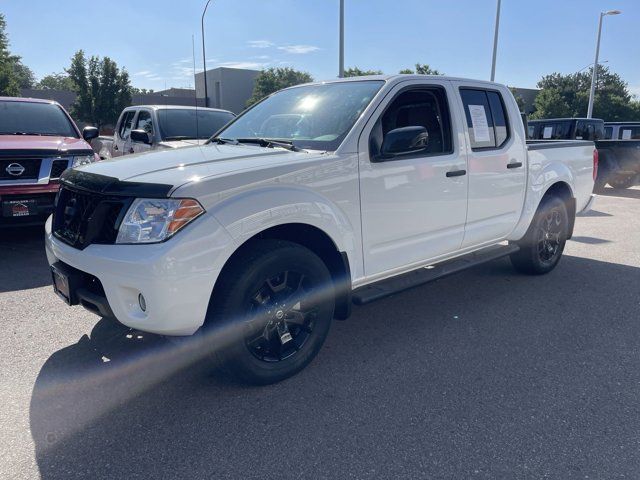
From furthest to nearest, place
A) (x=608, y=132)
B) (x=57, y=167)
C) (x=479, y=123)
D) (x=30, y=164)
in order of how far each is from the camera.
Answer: (x=608, y=132)
(x=57, y=167)
(x=30, y=164)
(x=479, y=123)

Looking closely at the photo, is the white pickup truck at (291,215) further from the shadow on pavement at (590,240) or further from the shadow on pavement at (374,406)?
the shadow on pavement at (590,240)

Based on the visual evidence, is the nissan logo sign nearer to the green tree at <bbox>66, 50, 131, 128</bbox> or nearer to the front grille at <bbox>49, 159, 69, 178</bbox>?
the front grille at <bbox>49, 159, 69, 178</bbox>

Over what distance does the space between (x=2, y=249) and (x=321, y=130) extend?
16.4 feet

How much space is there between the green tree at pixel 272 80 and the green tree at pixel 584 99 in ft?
73.2

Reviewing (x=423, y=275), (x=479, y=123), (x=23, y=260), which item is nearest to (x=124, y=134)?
(x=23, y=260)

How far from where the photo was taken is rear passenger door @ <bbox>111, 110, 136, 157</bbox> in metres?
9.05

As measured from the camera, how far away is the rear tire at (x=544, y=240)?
512cm

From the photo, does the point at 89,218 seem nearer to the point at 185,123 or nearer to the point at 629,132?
the point at 185,123

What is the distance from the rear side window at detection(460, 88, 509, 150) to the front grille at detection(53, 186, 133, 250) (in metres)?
2.85

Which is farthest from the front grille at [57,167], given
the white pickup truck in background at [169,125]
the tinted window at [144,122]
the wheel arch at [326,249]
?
the wheel arch at [326,249]

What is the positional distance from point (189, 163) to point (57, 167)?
156 inches

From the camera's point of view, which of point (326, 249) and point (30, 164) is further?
point (30, 164)

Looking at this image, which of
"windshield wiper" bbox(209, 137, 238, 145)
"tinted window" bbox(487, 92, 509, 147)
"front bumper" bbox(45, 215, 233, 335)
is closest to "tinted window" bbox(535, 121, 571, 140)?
"tinted window" bbox(487, 92, 509, 147)

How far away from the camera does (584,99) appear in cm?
4375
